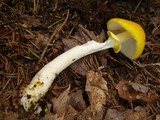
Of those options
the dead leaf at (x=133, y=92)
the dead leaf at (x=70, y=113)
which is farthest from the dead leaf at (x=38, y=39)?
the dead leaf at (x=133, y=92)

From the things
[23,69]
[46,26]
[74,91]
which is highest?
[46,26]

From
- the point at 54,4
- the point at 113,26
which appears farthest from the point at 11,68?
the point at 113,26

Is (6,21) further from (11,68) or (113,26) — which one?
(113,26)

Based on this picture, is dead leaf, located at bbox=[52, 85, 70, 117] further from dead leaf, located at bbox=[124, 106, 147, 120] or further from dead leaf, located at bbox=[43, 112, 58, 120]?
dead leaf, located at bbox=[124, 106, 147, 120]

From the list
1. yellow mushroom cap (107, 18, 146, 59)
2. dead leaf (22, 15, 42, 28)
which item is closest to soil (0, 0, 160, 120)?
dead leaf (22, 15, 42, 28)

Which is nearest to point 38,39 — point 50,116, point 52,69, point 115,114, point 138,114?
point 52,69

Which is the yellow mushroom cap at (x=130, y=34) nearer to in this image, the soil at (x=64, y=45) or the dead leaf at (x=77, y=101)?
the soil at (x=64, y=45)

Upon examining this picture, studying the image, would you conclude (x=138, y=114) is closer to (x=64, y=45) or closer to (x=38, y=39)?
(x=64, y=45)
